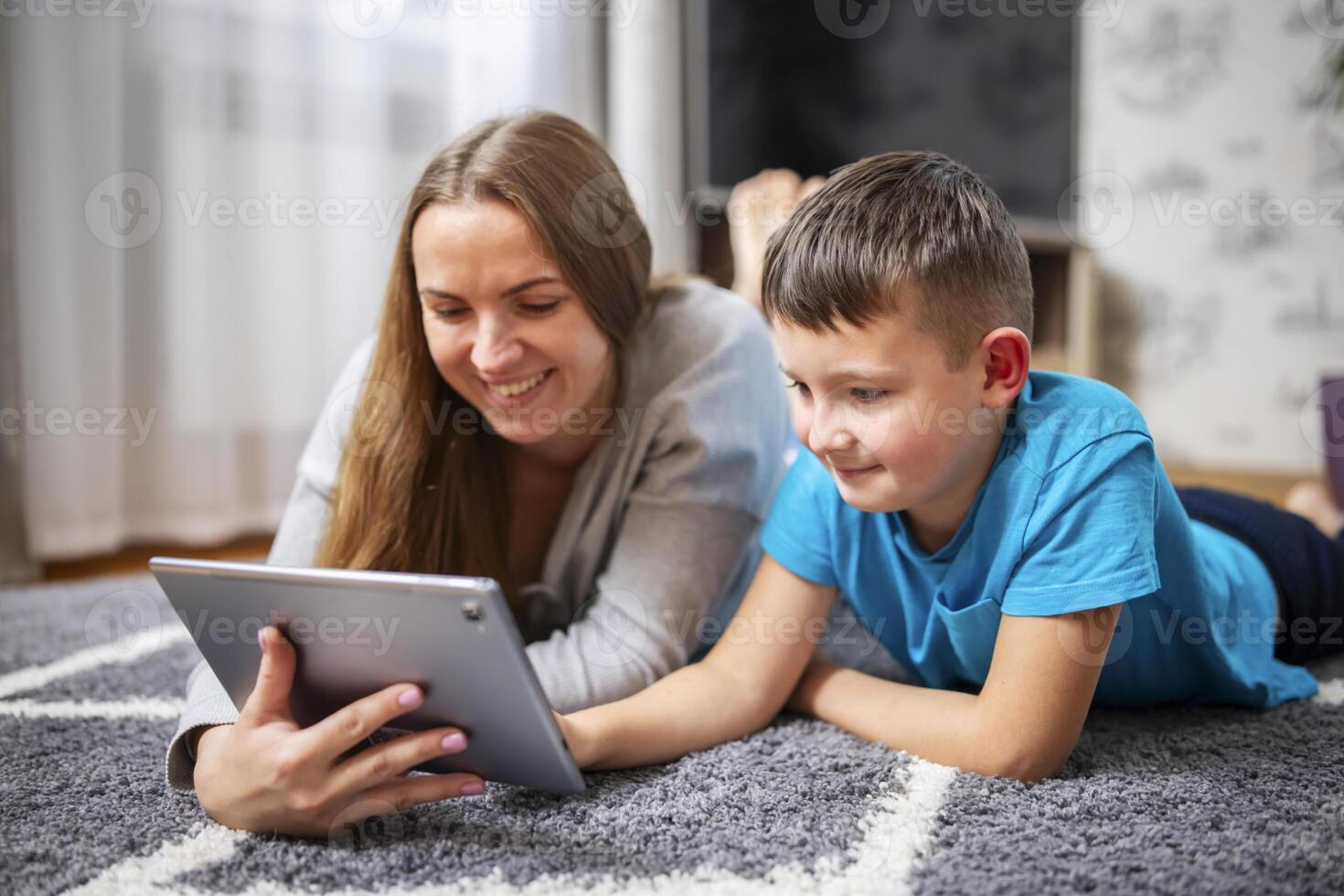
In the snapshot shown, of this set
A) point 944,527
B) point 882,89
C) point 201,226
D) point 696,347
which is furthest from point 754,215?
point 944,527

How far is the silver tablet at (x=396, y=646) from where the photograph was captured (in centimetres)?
57

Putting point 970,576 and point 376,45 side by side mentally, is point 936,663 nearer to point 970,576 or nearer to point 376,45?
point 970,576

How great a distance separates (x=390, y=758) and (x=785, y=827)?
0.25 metres

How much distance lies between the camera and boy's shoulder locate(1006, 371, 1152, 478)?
71 centimetres

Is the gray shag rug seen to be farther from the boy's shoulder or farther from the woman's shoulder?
the woman's shoulder

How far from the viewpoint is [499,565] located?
3.35 feet

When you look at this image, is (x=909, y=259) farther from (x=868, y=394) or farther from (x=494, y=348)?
(x=494, y=348)

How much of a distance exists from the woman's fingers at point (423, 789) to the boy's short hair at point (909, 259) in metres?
0.38

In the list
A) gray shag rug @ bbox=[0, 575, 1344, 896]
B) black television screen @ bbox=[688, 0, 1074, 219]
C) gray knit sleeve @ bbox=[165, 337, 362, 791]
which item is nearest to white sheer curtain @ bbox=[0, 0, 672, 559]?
black television screen @ bbox=[688, 0, 1074, 219]

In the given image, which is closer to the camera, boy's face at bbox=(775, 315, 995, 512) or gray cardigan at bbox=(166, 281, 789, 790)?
boy's face at bbox=(775, 315, 995, 512)

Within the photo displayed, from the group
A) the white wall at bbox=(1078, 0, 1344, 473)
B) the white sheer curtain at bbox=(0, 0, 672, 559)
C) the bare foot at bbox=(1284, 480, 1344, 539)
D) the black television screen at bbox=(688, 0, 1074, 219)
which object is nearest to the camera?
the bare foot at bbox=(1284, 480, 1344, 539)

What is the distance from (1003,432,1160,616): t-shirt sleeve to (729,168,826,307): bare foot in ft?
3.87

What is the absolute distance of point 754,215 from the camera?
6.70 ft

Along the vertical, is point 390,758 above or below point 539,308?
below
